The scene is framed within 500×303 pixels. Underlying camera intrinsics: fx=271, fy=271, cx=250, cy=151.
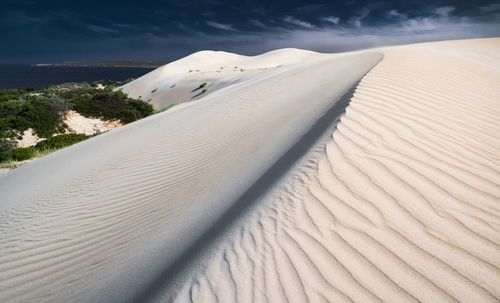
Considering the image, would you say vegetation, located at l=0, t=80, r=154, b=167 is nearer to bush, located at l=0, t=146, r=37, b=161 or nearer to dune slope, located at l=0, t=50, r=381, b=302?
bush, located at l=0, t=146, r=37, b=161

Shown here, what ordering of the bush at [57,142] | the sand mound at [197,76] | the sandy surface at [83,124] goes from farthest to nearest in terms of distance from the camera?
the sand mound at [197,76] < the sandy surface at [83,124] < the bush at [57,142]

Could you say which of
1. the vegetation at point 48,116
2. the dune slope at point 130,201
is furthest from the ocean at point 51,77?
the dune slope at point 130,201

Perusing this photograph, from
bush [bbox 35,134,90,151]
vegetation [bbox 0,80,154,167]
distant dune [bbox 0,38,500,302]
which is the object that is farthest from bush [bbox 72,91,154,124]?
distant dune [bbox 0,38,500,302]

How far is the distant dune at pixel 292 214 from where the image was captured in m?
1.50

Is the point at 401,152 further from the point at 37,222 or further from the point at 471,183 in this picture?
the point at 37,222

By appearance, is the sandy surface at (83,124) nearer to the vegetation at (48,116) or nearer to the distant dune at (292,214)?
the vegetation at (48,116)

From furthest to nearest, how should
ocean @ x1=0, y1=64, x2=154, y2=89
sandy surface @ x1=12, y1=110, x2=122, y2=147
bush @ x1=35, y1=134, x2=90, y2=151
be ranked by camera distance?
ocean @ x1=0, y1=64, x2=154, y2=89 → sandy surface @ x1=12, y1=110, x2=122, y2=147 → bush @ x1=35, y1=134, x2=90, y2=151

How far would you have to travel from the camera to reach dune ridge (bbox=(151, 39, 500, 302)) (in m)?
1.43

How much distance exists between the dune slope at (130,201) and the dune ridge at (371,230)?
55 cm

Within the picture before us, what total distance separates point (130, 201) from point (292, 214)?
6.91 ft

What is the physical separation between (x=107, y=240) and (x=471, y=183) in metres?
3.16

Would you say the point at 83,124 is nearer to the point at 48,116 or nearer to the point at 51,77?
the point at 48,116

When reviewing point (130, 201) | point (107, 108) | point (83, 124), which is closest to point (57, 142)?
point (83, 124)

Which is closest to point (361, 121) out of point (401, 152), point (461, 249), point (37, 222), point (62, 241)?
point (401, 152)
